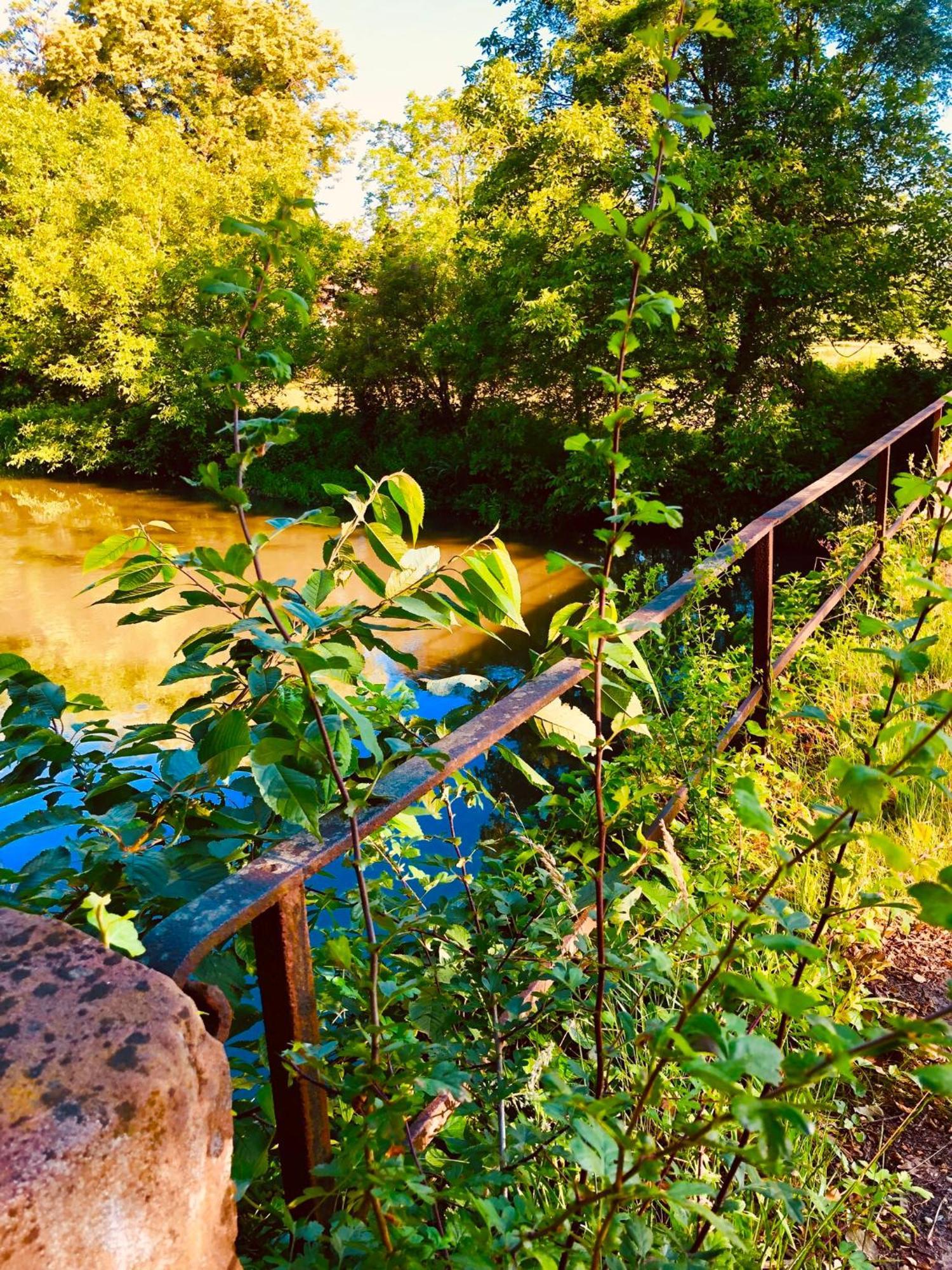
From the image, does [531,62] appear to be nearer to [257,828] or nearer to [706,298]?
[706,298]

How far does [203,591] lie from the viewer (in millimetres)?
1052

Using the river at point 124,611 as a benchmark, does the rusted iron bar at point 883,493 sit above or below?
above

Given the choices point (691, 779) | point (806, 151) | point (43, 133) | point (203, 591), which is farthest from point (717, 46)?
point (43, 133)

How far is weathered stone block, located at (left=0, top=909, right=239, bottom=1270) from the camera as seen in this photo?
54 cm

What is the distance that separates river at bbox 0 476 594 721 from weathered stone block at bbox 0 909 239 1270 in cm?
615

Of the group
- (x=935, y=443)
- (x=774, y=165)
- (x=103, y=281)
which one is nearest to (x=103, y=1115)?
(x=935, y=443)

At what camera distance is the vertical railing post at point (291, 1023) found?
36.2 inches

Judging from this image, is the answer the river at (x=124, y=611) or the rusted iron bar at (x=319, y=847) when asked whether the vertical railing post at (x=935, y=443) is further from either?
the rusted iron bar at (x=319, y=847)

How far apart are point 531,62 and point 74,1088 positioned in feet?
57.8

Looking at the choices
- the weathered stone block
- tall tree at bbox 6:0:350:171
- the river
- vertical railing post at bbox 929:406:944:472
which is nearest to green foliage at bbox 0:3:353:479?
the river

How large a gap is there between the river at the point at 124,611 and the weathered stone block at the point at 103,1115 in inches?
242

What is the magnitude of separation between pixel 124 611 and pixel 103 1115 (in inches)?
463

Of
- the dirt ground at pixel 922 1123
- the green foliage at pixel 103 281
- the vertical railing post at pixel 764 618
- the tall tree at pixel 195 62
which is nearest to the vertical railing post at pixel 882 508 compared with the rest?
the vertical railing post at pixel 764 618

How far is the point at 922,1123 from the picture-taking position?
5.94 ft
